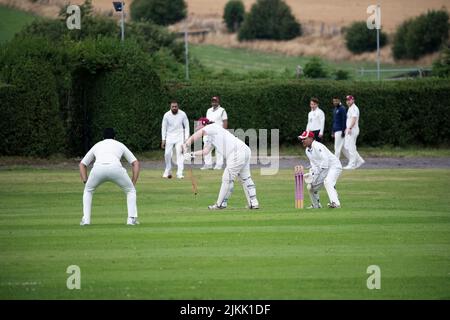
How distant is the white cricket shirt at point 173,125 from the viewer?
3161 cm

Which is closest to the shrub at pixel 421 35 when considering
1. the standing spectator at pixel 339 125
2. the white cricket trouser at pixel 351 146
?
the standing spectator at pixel 339 125

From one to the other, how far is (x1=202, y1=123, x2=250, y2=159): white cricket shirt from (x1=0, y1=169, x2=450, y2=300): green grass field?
1225 mm

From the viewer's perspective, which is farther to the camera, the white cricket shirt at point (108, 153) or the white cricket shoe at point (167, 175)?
the white cricket shoe at point (167, 175)

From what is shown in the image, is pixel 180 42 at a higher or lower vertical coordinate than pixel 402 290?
higher

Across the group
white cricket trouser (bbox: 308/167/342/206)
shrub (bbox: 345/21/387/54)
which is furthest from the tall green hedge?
shrub (bbox: 345/21/387/54)

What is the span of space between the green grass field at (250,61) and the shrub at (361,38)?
183 cm

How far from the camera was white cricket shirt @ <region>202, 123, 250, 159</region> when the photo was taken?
22891 mm

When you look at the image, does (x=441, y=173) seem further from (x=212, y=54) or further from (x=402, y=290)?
(x=212, y=54)

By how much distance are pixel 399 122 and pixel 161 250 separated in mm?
26009

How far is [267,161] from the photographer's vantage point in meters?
37.6

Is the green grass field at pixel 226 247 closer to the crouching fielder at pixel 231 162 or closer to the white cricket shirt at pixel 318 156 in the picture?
the crouching fielder at pixel 231 162

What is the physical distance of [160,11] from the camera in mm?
82312

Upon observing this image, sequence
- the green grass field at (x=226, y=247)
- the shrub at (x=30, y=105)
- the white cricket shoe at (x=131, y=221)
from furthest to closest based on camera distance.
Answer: the shrub at (x=30, y=105), the white cricket shoe at (x=131, y=221), the green grass field at (x=226, y=247)

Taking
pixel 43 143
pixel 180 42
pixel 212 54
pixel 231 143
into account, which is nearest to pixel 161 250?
pixel 231 143
